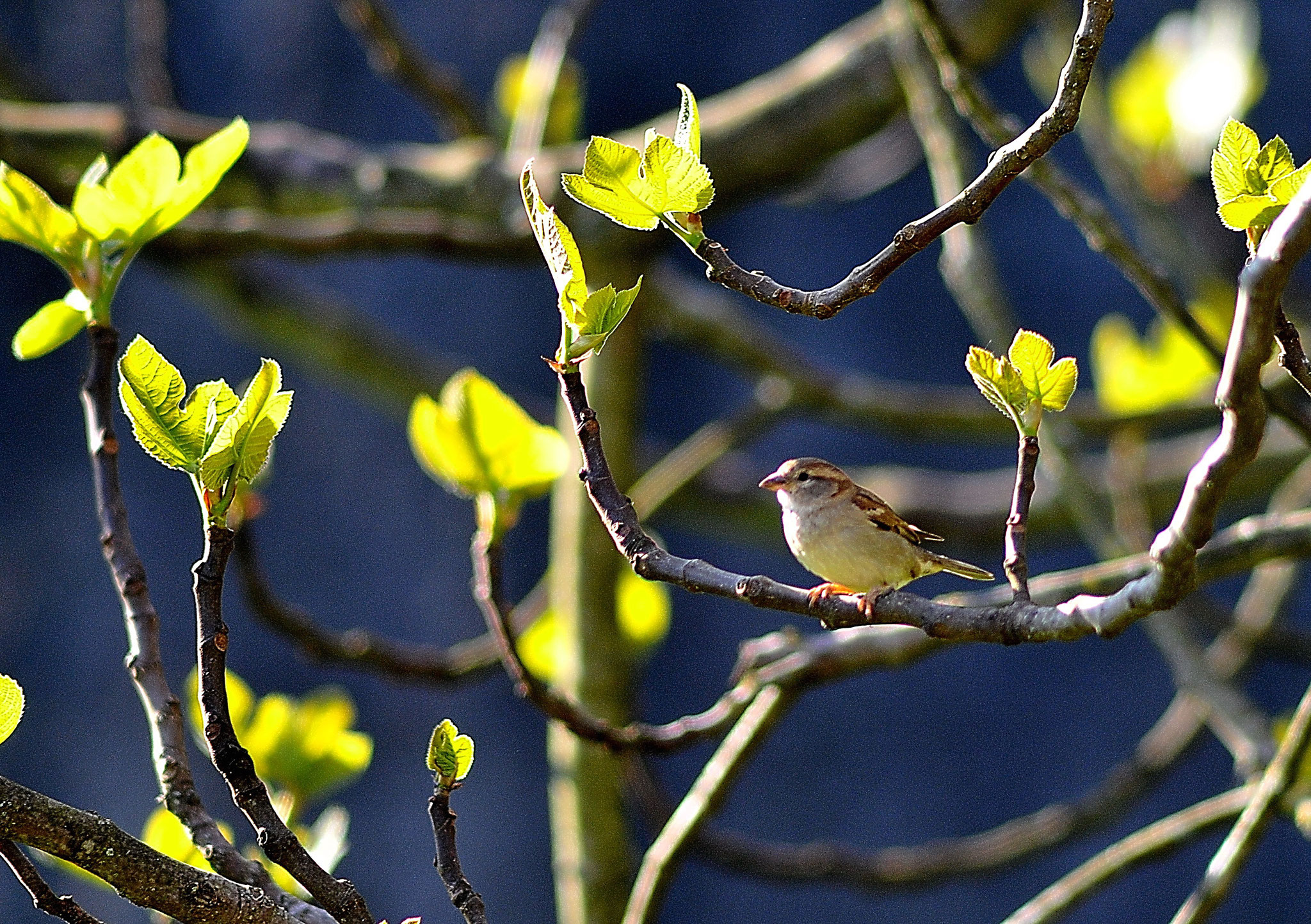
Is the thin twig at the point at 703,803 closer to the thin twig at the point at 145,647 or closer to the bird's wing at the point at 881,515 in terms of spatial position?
the bird's wing at the point at 881,515

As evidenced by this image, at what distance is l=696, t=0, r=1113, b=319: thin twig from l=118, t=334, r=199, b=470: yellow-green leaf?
0.25m

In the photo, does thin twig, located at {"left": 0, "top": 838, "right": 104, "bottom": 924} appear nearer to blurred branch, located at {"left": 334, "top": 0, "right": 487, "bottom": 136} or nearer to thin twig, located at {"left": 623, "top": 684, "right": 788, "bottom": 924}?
thin twig, located at {"left": 623, "top": 684, "right": 788, "bottom": 924}

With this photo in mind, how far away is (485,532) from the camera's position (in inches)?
35.4

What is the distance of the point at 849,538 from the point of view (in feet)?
3.63

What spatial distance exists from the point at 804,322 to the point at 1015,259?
1.94ft

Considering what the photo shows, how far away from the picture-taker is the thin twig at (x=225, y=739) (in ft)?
1.84

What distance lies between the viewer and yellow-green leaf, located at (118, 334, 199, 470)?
56 cm

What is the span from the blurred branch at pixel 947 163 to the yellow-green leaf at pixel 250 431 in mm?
880

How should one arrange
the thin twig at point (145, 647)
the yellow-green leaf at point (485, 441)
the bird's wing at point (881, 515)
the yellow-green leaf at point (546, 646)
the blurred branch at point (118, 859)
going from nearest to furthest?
the blurred branch at point (118, 859) → the thin twig at point (145, 647) → the yellow-green leaf at point (485, 441) → the bird's wing at point (881, 515) → the yellow-green leaf at point (546, 646)

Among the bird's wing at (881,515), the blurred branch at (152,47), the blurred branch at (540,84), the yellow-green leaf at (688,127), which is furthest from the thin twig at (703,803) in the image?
the blurred branch at (152,47)

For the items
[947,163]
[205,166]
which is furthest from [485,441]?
[947,163]

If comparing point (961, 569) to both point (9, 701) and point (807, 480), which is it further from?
point (9, 701)

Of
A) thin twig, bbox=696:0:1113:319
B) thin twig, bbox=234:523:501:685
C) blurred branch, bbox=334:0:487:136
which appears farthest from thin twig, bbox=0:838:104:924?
blurred branch, bbox=334:0:487:136

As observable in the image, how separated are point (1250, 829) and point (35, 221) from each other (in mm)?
915
